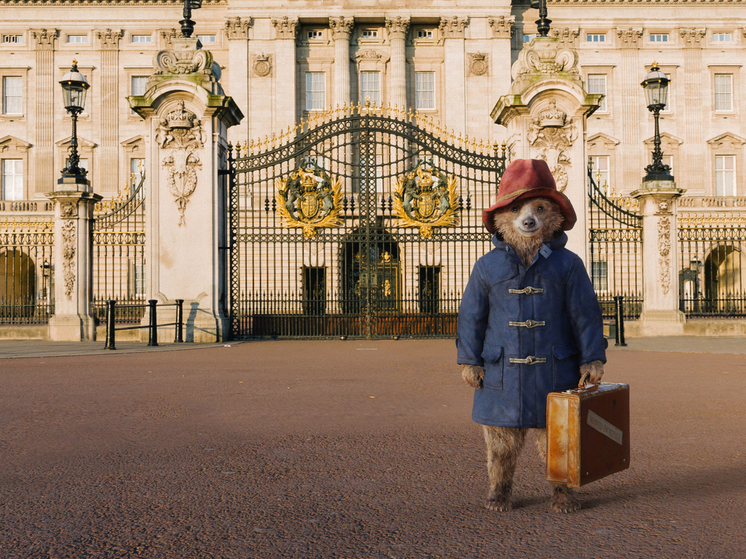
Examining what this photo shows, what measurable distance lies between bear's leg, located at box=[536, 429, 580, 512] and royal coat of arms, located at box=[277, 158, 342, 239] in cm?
1120

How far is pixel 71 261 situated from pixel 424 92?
3022cm

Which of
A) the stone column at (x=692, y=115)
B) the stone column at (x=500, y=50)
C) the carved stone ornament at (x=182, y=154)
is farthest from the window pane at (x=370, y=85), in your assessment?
the carved stone ornament at (x=182, y=154)

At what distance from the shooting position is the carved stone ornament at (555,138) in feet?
44.5

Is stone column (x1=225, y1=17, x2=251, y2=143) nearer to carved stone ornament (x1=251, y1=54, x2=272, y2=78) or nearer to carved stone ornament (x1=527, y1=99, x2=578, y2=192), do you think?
carved stone ornament (x1=251, y1=54, x2=272, y2=78)

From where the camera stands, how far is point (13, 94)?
4266 centimetres

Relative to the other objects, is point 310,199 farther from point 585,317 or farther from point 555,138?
point 585,317

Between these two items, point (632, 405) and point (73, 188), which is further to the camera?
point (73, 188)

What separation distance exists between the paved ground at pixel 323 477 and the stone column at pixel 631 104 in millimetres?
35748

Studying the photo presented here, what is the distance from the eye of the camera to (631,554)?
9.94 ft

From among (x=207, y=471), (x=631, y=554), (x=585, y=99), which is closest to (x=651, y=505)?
(x=631, y=554)

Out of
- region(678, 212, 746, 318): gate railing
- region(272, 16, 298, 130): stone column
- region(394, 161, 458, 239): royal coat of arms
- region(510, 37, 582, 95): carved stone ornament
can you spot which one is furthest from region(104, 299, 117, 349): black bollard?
region(272, 16, 298, 130): stone column

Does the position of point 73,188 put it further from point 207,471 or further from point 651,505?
point 651,505

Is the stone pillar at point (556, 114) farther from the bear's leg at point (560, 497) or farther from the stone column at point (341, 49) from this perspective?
the stone column at point (341, 49)

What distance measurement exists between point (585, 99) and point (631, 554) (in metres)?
11.9
